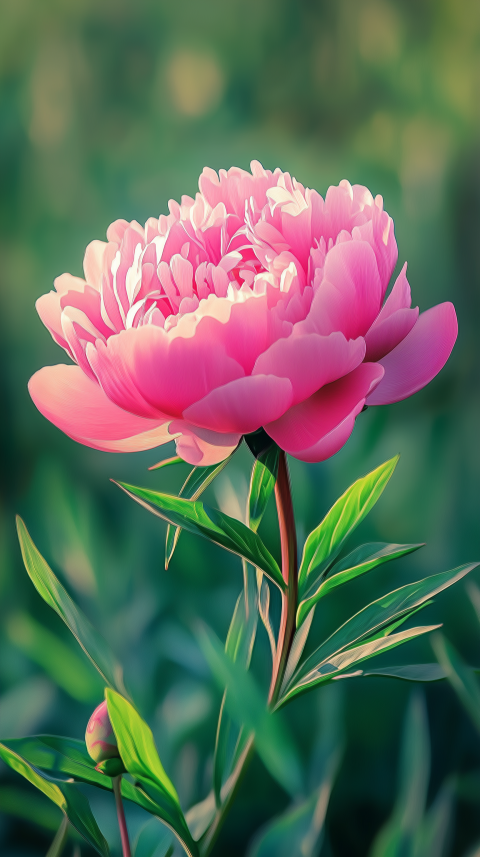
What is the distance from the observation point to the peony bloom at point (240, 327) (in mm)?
235

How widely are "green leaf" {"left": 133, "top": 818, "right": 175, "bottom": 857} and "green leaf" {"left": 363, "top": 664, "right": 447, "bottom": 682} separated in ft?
0.43

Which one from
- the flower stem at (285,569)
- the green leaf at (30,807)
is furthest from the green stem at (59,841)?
the flower stem at (285,569)

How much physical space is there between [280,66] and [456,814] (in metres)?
0.40

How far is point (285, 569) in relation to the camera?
30cm

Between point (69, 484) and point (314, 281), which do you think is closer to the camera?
point (314, 281)

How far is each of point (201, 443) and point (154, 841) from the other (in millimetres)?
216

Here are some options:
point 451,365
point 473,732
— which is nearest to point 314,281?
point 451,365

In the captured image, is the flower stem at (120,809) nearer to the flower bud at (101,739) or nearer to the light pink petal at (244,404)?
the flower bud at (101,739)

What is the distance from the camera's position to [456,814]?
366 mm

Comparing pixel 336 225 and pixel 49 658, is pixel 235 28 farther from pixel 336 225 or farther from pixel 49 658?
pixel 49 658

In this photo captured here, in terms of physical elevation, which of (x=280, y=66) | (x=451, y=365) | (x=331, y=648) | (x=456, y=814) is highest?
(x=280, y=66)

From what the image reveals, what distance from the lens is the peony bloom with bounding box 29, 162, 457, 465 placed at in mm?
235

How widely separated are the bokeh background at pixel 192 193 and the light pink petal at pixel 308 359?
5.7 inches

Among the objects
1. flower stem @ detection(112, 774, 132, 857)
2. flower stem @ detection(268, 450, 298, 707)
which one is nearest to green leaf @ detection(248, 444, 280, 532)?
flower stem @ detection(268, 450, 298, 707)
